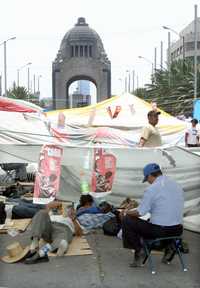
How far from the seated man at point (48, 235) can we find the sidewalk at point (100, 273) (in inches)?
5.8

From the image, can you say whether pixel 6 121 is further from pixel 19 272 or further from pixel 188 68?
pixel 188 68

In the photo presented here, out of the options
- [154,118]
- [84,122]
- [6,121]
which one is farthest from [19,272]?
[84,122]

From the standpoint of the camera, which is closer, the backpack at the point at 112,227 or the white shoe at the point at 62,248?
the white shoe at the point at 62,248

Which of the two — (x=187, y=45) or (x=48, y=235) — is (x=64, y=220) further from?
(x=187, y=45)

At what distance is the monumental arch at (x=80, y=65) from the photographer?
103188 mm

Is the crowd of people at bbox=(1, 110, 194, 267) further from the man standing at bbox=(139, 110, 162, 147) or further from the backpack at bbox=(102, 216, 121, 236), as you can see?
the backpack at bbox=(102, 216, 121, 236)

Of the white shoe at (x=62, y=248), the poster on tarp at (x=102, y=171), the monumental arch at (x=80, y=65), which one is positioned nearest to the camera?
the white shoe at (x=62, y=248)

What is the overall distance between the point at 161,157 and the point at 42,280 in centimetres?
328

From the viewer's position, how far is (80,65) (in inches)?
4063

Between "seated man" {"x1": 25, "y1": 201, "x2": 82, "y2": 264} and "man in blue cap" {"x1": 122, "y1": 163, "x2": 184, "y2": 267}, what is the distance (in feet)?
3.57

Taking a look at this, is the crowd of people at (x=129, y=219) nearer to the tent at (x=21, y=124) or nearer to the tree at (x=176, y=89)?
the tent at (x=21, y=124)

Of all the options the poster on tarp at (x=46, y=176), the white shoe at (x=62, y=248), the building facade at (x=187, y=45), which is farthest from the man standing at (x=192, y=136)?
the building facade at (x=187, y=45)

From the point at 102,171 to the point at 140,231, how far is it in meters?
1.98

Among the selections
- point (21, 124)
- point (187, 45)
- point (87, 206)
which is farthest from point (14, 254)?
point (187, 45)
